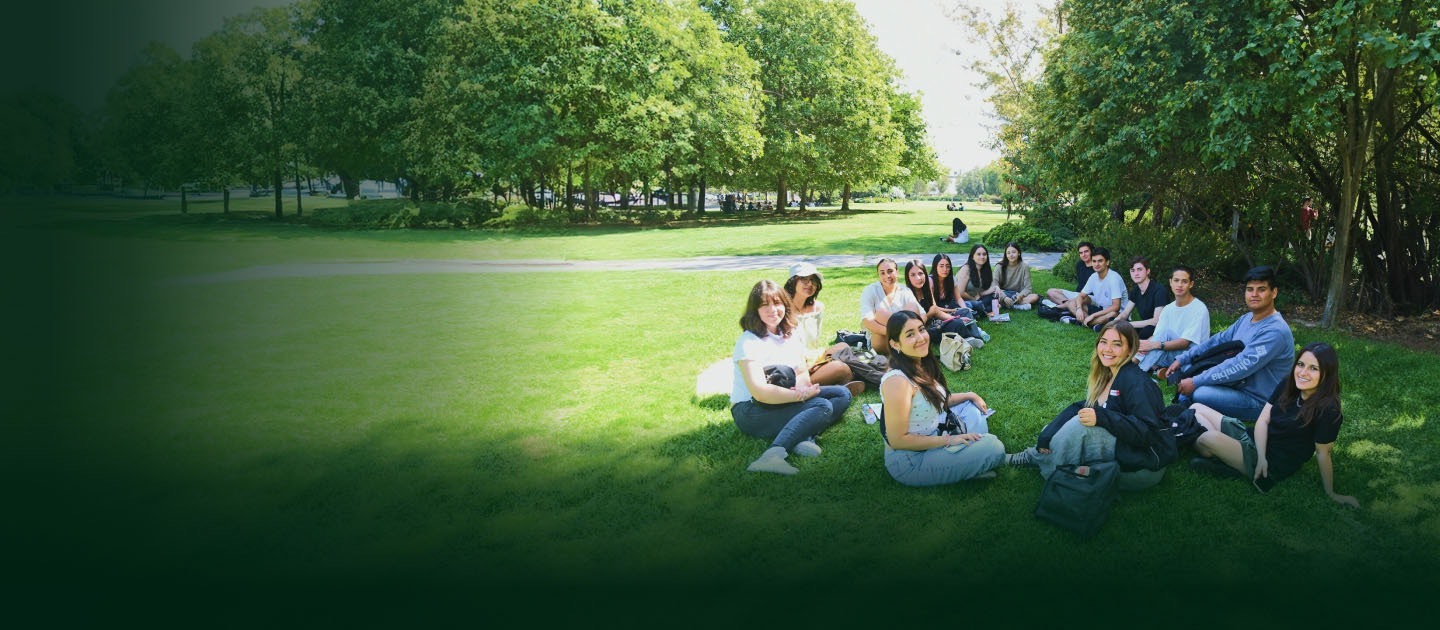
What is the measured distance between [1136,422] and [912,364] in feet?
3.16

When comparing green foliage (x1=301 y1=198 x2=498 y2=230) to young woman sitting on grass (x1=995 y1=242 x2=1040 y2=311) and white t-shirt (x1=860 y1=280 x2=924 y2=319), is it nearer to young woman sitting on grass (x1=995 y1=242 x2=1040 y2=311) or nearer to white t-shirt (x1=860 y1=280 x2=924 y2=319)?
white t-shirt (x1=860 y1=280 x2=924 y2=319)

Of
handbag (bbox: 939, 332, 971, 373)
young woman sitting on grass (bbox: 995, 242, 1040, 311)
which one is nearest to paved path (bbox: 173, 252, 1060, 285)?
young woman sitting on grass (bbox: 995, 242, 1040, 311)

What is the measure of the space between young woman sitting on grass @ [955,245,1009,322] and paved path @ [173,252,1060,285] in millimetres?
2362

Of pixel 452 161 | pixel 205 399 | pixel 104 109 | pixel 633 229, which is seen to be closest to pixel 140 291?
pixel 104 109

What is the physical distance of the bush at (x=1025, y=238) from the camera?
556 inches

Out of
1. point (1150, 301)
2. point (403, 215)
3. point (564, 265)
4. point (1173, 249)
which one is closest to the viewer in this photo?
point (1150, 301)

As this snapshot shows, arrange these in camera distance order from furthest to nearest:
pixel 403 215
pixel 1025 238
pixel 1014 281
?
pixel 403 215, pixel 1025 238, pixel 1014 281

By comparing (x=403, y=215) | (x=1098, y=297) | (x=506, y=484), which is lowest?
(x=506, y=484)

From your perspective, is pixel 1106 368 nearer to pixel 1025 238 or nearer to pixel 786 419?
pixel 786 419

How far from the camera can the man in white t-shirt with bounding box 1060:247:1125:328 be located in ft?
22.1

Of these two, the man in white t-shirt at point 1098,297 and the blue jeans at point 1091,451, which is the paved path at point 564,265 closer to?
the man in white t-shirt at point 1098,297

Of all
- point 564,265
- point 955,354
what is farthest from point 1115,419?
point 564,265

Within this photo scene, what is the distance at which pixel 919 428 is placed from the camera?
333 centimetres

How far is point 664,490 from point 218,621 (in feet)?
5.27
